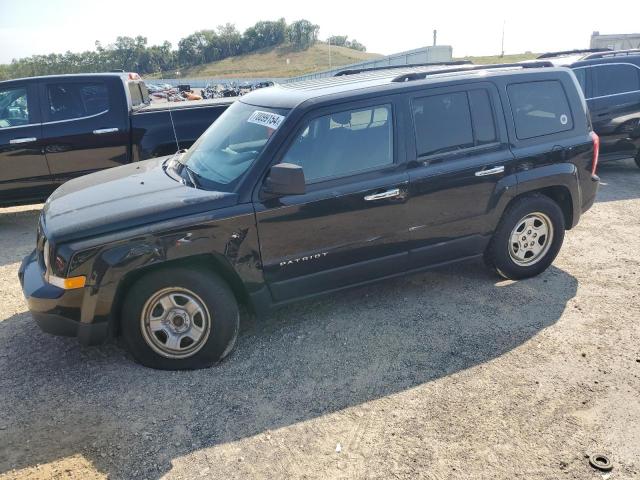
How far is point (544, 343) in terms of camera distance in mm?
3693

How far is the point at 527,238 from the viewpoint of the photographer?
459cm

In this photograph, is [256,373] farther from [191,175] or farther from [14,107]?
[14,107]

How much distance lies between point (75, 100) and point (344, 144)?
15.7 feet

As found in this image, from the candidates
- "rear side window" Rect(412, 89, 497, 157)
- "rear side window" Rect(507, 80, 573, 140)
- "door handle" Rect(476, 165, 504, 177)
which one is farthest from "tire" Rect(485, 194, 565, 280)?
"rear side window" Rect(412, 89, 497, 157)

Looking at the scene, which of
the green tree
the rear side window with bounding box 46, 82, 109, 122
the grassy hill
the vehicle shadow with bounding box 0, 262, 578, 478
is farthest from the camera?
the green tree

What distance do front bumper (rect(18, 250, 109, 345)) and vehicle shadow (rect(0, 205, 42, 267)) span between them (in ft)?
9.36

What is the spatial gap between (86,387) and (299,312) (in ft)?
5.55

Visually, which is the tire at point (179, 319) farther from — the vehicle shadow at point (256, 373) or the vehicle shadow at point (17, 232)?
the vehicle shadow at point (17, 232)

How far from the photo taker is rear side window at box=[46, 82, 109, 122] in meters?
6.75

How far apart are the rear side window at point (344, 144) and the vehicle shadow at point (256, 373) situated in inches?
49.0

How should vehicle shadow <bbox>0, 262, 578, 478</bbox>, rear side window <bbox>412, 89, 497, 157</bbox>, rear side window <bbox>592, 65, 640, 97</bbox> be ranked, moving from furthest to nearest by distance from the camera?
rear side window <bbox>592, 65, 640, 97</bbox> → rear side window <bbox>412, 89, 497, 157</bbox> → vehicle shadow <bbox>0, 262, 578, 478</bbox>

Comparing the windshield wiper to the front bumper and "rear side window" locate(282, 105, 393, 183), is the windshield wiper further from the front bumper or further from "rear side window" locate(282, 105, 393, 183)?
the front bumper

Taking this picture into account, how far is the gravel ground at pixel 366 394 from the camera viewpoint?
2701mm

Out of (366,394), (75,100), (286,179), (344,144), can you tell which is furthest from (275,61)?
(366,394)
